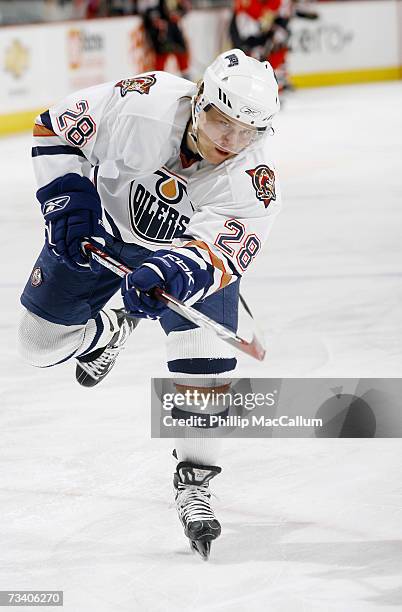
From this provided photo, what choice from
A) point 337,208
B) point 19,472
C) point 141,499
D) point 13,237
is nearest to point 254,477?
point 141,499

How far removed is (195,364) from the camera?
2576 millimetres

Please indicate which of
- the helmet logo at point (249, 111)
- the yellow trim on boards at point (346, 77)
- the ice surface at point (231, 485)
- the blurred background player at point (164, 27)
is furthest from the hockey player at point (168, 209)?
the yellow trim on boards at point (346, 77)

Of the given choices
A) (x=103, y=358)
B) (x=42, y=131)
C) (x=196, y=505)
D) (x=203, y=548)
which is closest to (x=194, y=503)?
(x=196, y=505)

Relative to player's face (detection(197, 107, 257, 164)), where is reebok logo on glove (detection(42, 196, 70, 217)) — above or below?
below

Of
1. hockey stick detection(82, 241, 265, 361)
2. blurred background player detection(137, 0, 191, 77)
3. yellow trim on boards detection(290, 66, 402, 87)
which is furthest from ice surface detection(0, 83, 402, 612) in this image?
yellow trim on boards detection(290, 66, 402, 87)

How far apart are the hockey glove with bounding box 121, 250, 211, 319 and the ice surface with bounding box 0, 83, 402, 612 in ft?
1.75

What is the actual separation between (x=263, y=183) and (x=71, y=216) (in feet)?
1.85

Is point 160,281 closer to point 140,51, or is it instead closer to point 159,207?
point 159,207

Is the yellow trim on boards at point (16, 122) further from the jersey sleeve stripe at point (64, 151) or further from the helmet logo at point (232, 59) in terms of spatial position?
the helmet logo at point (232, 59)

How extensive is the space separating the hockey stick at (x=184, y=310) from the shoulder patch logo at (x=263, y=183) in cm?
28

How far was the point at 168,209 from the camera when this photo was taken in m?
2.74

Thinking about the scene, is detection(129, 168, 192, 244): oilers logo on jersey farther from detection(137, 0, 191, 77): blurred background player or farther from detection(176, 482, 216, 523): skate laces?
detection(137, 0, 191, 77): blurred background player

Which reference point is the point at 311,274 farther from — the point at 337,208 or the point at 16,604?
the point at 16,604

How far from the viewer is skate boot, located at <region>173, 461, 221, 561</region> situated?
96.7 inches
